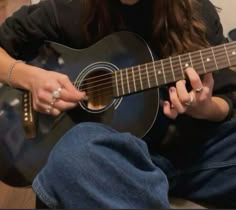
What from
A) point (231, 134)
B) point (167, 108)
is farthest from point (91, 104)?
point (231, 134)

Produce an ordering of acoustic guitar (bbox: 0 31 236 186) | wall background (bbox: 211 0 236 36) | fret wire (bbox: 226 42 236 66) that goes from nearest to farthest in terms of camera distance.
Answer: fret wire (bbox: 226 42 236 66)
acoustic guitar (bbox: 0 31 236 186)
wall background (bbox: 211 0 236 36)

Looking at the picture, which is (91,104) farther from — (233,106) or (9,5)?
(9,5)

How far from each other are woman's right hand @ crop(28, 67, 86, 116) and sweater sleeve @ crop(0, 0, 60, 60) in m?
0.15

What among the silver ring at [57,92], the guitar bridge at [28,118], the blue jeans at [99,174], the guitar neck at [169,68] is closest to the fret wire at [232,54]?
the guitar neck at [169,68]

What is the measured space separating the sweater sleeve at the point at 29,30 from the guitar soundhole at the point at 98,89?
18cm

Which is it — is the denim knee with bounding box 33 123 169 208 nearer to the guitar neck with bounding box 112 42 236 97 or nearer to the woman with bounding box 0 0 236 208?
the woman with bounding box 0 0 236 208

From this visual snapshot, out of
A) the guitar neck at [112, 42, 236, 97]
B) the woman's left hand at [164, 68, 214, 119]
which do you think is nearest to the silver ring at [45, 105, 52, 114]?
the guitar neck at [112, 42, 236, 97]

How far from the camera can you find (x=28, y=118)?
0.92 meters

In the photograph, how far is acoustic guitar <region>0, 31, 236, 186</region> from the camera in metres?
0.85

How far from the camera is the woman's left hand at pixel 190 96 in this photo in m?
0.76

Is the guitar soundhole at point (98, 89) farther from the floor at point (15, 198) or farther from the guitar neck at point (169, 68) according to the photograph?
the floor at point (15, 198)

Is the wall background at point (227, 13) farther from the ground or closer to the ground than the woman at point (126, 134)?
closer to the ground

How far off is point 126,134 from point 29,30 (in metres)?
0.46

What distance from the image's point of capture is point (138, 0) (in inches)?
36.5
